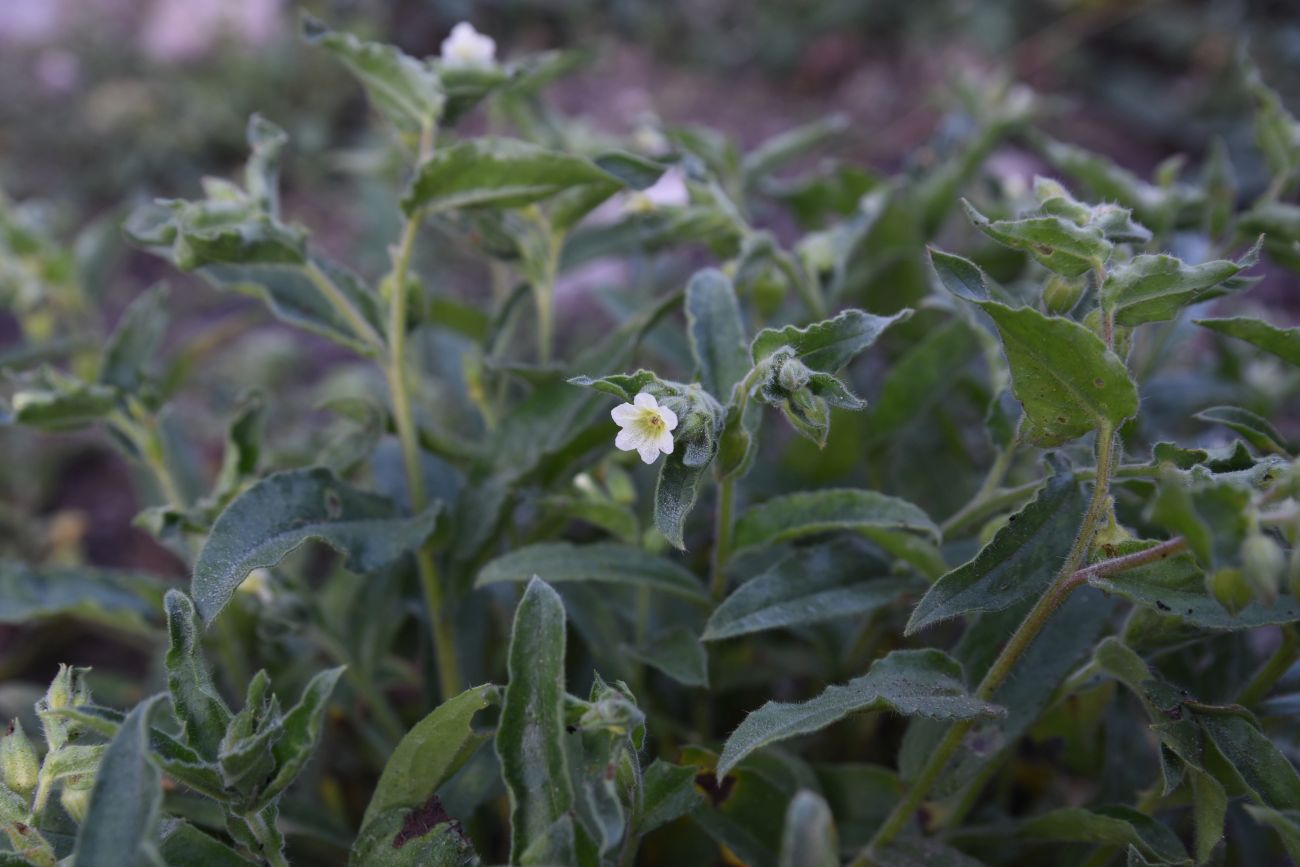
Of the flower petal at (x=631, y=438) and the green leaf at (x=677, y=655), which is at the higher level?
the flower petal at (x=631, y=438)

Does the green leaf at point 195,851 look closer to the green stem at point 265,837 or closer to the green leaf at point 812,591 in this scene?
the green stem at point 265,837

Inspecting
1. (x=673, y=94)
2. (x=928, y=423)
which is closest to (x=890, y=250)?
(x=928, y=423)

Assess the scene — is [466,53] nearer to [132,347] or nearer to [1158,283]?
[132,347]

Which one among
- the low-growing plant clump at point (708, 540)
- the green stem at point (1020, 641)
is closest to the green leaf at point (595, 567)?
the low-growing plant clump at point (708, 540)

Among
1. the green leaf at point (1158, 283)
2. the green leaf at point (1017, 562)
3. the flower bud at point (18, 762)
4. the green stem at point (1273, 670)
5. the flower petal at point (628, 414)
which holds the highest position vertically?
the green leaf at point (1158, 283)

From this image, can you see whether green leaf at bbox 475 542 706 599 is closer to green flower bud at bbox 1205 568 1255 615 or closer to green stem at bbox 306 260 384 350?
green stem at bbox 306 260 384 350

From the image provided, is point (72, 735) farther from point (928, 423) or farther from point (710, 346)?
point (928, 423)
